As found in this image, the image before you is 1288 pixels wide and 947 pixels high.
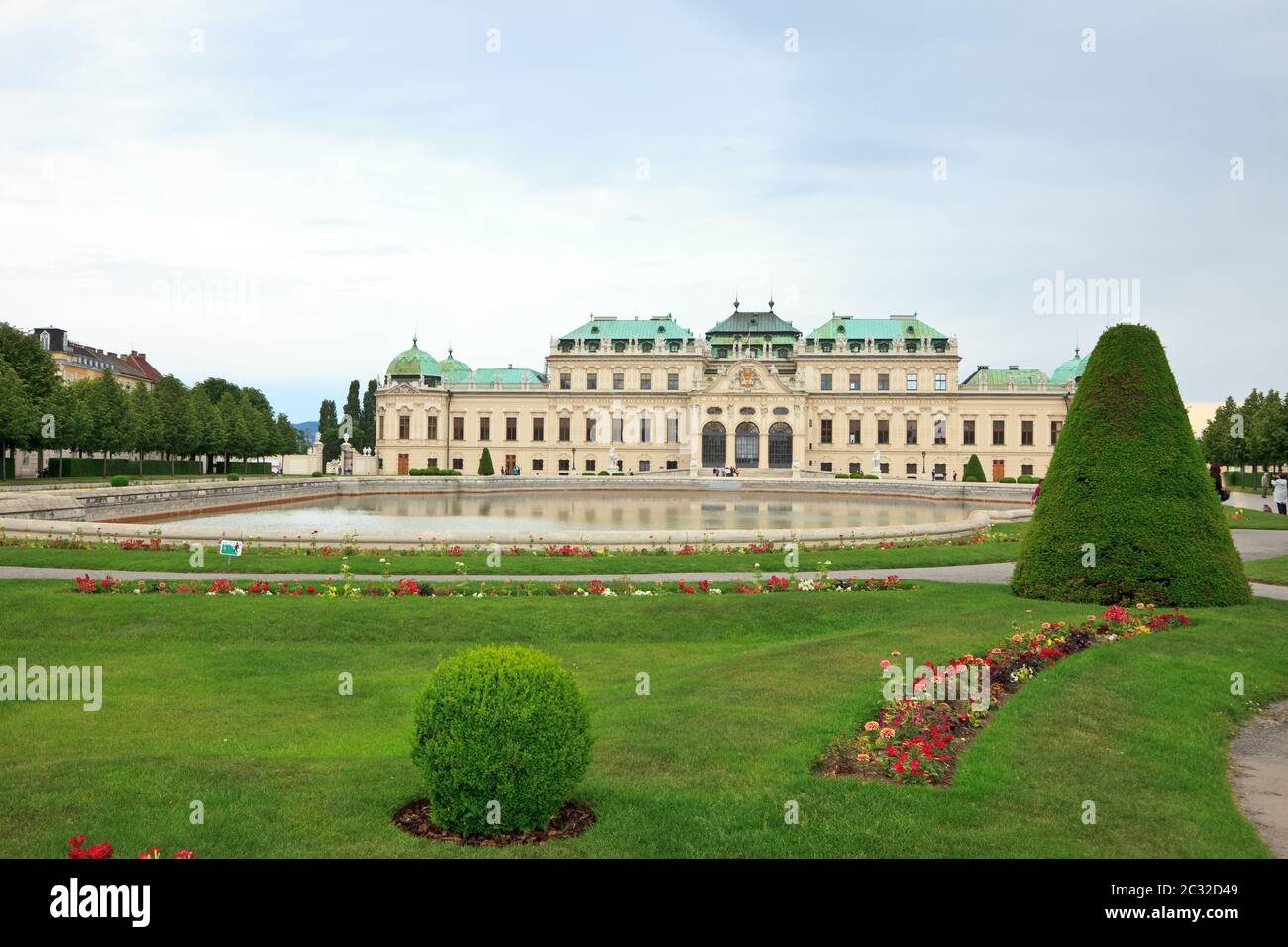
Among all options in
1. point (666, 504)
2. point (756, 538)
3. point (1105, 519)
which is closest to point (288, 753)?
point (1105, 519)

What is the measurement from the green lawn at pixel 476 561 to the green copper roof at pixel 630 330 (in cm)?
7499

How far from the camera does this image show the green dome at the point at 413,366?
99.2m

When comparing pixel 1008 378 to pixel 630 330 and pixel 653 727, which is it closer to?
pixel 630 330

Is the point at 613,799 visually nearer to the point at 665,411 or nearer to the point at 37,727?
the point at 37,727

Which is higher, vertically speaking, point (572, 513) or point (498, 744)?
point (498, 744)

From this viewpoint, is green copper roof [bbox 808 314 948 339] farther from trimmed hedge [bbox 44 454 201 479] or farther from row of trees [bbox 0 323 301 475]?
trimmed hedge [bbox 44 454 201 479]

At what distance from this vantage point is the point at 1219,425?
80688 millimetres

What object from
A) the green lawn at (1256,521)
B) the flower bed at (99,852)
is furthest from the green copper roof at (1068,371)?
the flower bed at (99,852)

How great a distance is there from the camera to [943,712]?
9680 mm

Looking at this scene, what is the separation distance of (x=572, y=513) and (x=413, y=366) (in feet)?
204

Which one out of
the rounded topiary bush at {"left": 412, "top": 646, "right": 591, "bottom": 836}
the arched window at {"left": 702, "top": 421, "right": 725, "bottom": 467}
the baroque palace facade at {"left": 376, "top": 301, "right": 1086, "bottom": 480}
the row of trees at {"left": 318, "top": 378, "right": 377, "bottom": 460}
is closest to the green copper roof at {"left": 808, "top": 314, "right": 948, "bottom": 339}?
the baroque palace facade at {"left": 376, "top": 301, "right": 1086, "bottom": 480}

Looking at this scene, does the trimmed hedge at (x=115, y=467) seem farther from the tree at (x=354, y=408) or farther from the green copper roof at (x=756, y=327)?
the green copper roof at (x=756, y=327)

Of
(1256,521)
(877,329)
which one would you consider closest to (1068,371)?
(877,329)
